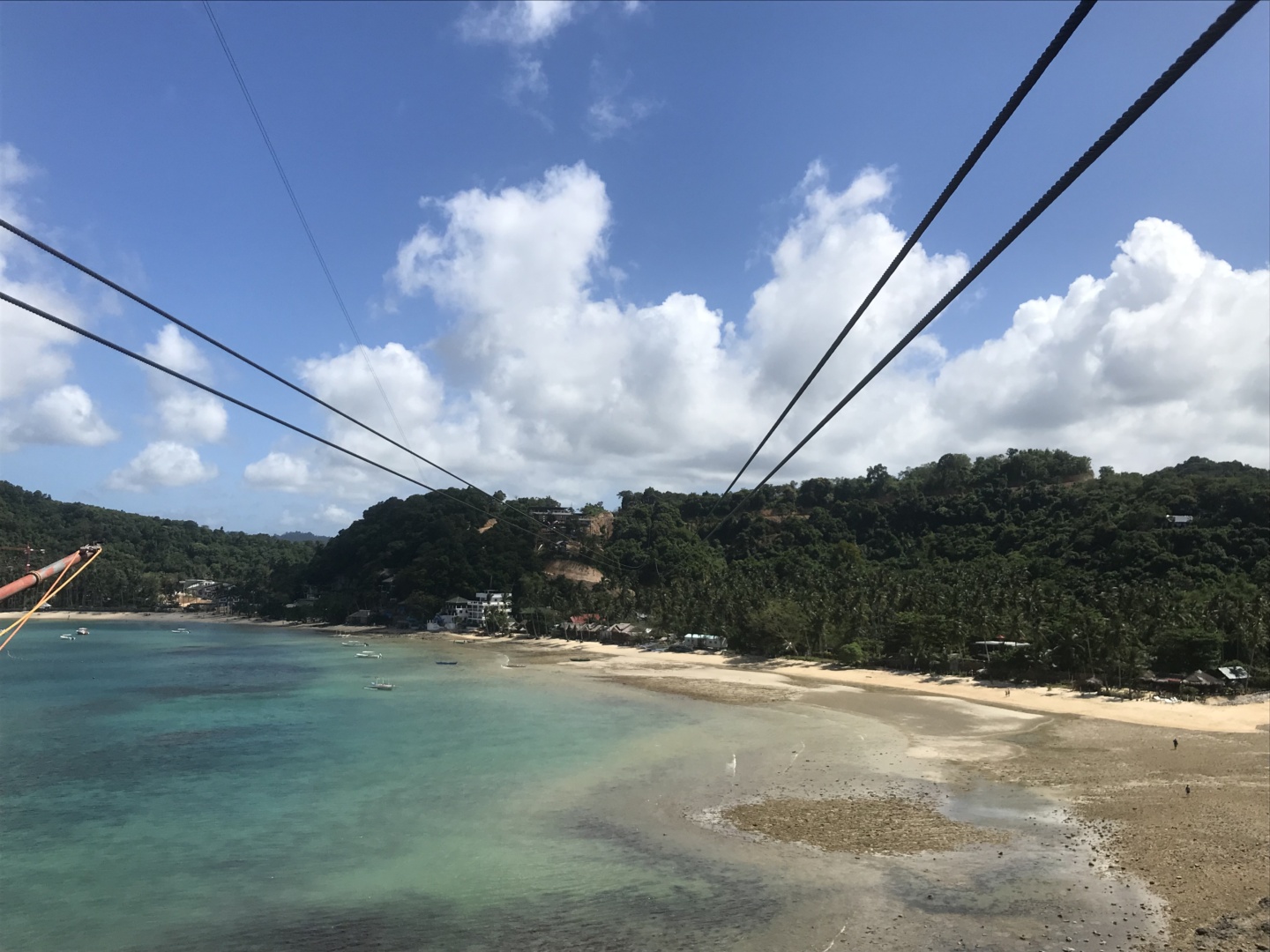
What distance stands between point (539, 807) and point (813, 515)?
2914 inches

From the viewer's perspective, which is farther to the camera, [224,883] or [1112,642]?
[1112,642]

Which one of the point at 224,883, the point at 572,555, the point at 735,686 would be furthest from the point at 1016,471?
the point at 224,883

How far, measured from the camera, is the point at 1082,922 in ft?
39.1

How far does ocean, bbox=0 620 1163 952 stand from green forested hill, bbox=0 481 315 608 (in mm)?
73657

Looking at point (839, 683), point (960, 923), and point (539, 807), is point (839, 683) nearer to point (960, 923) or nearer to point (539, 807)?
point (539, 807)

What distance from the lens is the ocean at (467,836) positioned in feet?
42.3

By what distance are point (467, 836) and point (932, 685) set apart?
27.3 m

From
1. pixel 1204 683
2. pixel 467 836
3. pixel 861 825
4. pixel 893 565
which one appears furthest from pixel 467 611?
pixel 861 825

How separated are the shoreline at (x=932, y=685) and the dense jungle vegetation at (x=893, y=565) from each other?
7.63 ft

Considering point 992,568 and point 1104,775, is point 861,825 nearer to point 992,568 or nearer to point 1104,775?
point 1104,775

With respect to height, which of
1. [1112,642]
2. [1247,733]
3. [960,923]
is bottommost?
[960,923]

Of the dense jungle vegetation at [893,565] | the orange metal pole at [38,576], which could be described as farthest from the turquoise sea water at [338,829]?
the dense jungle vegetation at [893,565]

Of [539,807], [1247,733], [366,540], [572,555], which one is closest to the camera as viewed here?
[539,807]

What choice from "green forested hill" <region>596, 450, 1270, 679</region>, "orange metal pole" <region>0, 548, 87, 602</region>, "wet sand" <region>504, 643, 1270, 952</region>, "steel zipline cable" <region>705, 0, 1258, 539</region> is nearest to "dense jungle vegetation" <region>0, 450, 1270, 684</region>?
"green forested hill" <region>596, 450, 1270, 679</region>
